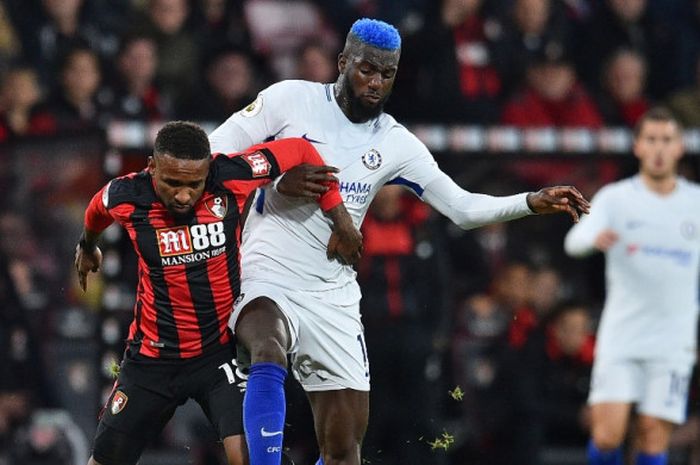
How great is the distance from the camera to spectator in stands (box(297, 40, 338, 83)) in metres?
9.29

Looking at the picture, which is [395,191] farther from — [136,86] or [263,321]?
[263,321]

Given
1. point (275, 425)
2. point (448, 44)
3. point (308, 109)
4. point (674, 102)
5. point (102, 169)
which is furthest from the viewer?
point (674, 102)

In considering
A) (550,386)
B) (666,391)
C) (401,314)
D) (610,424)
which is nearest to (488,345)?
(550,386)

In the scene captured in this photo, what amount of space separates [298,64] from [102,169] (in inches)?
69.4

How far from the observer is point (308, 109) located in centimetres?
621

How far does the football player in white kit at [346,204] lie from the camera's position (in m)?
6.02

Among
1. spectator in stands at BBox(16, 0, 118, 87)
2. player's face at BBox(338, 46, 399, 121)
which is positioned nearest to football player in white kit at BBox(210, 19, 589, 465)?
player's face at BBox(338, 46, 399, 121)

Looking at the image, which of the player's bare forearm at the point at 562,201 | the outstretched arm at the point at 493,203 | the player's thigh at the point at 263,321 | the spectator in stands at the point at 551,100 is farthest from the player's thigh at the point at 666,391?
the player's thigh at the point at 263,321

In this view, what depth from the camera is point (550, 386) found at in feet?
30.7

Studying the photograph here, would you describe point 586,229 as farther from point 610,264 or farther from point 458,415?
point 458,415

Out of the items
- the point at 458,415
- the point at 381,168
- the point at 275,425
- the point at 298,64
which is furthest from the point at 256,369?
the point at 298,64

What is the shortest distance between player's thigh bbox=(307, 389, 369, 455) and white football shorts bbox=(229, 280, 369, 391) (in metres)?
0.04

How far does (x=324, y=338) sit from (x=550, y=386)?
3571mm

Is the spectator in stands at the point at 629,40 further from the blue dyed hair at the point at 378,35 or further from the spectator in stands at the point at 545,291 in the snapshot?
the blue dyed hair at the point at 378,35
